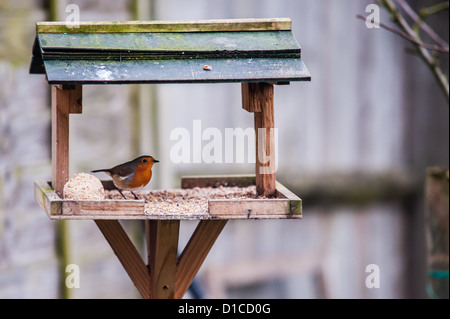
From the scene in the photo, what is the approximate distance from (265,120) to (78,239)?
162 cm

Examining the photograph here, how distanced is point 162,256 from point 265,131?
51 cm

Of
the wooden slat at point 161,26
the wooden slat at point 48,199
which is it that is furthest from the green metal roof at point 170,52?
the wooden slat at point 48,199

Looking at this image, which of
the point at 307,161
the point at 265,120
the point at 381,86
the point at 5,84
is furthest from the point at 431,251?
the point at 5,84

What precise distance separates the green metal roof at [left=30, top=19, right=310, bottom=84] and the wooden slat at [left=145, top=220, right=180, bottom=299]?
18.2 inches

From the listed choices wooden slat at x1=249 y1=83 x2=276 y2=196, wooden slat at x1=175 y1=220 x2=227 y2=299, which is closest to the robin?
wooden slat at x1=175 y1=220 x2=227 y2=299

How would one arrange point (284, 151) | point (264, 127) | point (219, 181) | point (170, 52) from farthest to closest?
point (284, 151)
point (219, 181)
point (264, 127)
point (170, 52)

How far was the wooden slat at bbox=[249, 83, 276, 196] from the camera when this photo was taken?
2.15 metres

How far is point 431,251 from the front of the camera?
2756 millimetres

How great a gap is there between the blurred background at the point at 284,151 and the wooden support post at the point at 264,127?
1342 mm

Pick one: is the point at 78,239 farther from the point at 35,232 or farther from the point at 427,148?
the point at 427,148

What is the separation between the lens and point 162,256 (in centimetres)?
216

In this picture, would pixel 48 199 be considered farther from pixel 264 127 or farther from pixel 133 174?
pixel 264 127

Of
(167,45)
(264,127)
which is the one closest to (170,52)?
(167,45)

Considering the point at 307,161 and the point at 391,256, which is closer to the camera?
the point at 307,161
